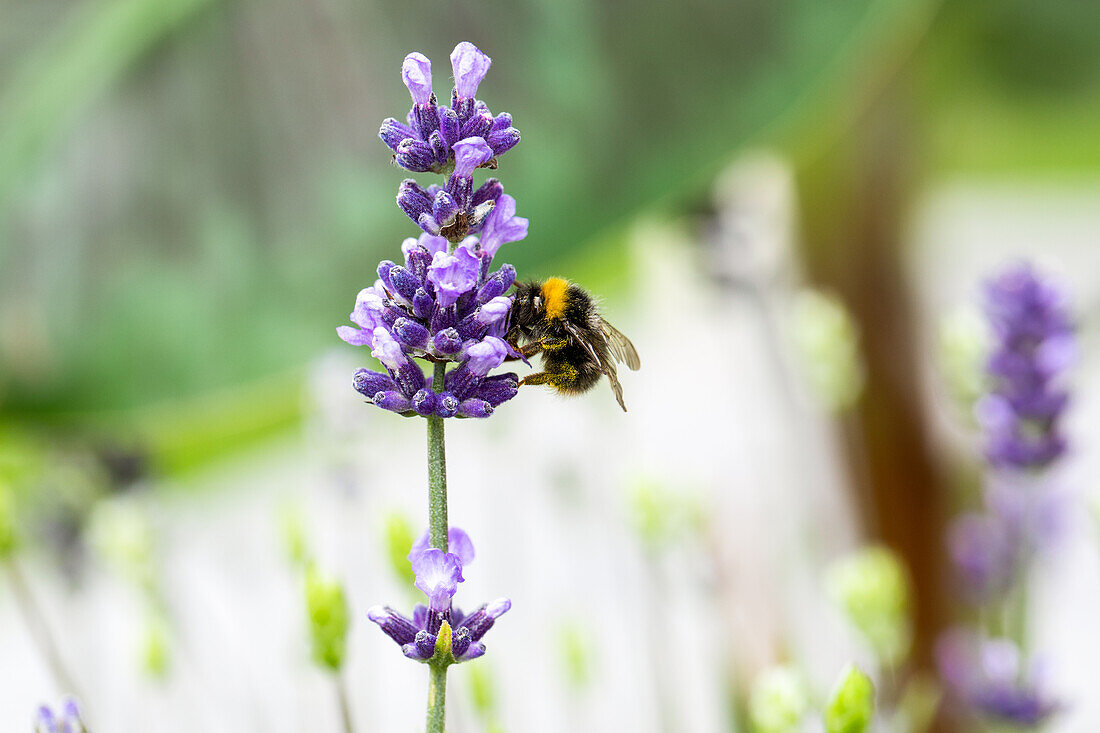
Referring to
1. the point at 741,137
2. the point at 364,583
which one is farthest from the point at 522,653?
the point at 741,137

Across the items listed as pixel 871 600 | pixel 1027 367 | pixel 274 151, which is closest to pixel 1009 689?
pixel 871 600

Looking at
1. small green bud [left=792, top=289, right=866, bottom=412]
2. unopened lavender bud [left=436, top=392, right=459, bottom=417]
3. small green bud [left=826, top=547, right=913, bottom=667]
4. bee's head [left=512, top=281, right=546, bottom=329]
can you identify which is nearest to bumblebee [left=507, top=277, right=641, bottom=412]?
bee's head [left=512, top=281, right=546, bottom=329]

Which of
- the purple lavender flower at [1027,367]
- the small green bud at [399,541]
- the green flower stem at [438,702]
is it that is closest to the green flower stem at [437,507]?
the green flower stem at [438,702]

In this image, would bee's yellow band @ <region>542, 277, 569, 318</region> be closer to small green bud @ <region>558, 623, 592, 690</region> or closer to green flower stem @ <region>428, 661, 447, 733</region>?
green flower stem @ <region>428, 661, 447, 733</region>

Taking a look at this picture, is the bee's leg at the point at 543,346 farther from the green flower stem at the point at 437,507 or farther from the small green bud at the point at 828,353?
the small green bud at the point at 828,353

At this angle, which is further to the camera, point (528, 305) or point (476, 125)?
point (528, 305)

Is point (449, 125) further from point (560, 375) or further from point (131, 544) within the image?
point (131, 544)
